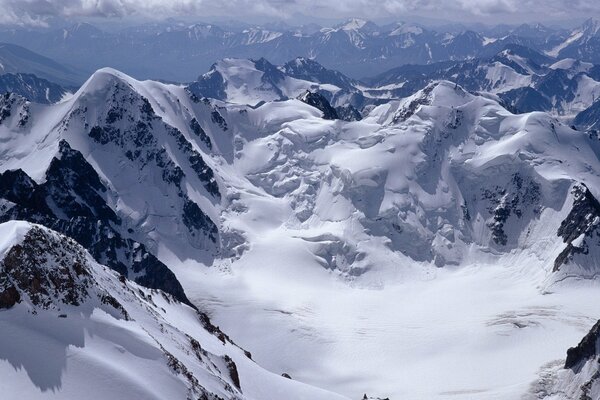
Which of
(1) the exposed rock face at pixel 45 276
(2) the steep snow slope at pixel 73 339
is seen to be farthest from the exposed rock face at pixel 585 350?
(1) the exposed rock face at pixel 45 276

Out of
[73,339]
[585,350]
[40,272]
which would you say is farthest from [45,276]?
[585,350]

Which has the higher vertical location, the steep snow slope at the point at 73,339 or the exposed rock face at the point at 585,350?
the exposed rock face at the point at 585,350

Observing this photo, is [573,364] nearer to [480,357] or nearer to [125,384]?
[480,357]

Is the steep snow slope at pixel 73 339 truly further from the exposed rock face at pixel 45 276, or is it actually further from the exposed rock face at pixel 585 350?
the exposed rock face at pixel 585 350

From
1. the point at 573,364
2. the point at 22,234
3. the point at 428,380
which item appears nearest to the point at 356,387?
the point at 428,380

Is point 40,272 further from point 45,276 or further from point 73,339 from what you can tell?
point 73,339

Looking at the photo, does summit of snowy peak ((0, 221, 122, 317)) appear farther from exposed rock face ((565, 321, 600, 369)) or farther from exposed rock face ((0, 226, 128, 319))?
exposed rock face ((565, 321, 600, 369))

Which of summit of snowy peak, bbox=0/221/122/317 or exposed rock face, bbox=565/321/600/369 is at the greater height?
exposed rock face, bbox=565/321/600/369

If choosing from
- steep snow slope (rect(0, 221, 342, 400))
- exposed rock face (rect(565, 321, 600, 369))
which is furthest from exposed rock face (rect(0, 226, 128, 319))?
exposed rock face (rect(565, 321, 600, 369))
